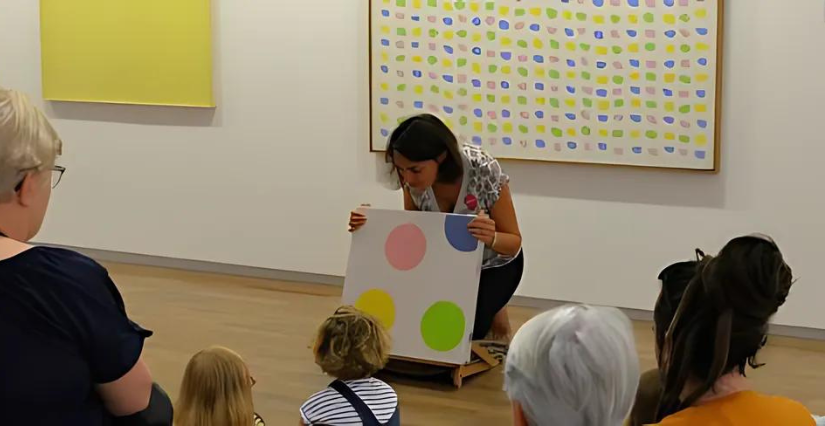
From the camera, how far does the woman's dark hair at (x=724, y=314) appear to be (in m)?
1.95

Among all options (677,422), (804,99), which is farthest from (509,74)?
(677,422)

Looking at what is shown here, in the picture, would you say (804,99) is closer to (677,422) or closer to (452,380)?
(452,380)

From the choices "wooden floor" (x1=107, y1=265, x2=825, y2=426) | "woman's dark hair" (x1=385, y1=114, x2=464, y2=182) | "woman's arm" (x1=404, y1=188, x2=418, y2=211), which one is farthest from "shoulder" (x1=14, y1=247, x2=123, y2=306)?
Answer: "woman's arm" (x1=404, y1=188, x2=418, y2=211)

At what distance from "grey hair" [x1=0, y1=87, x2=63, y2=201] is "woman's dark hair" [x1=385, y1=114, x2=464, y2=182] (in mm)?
2512

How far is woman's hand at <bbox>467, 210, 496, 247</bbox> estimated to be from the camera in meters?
4.27

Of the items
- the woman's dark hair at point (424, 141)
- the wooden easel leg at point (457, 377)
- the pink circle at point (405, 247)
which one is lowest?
the wooden easel leg at point (457, 377)

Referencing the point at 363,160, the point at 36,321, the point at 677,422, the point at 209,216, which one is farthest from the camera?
the point at 209,216

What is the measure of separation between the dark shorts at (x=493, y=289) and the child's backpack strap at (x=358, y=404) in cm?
144

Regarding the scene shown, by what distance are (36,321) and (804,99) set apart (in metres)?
4.01

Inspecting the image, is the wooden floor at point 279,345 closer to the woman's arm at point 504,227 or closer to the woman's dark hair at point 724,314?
the woman's arm at point 504,227

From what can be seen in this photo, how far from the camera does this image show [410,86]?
18.9 ft

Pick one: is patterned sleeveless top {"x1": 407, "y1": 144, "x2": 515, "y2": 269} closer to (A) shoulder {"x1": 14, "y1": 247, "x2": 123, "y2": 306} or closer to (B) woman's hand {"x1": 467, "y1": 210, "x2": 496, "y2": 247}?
(B) woman's hand {"x1": 467, "y1": 210, "x2": 496, "y2": 247}

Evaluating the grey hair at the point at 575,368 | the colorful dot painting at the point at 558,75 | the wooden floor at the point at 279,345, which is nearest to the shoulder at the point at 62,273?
the grey hair at the point at 575,368

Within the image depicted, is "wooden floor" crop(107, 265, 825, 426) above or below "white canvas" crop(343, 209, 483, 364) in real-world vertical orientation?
below
